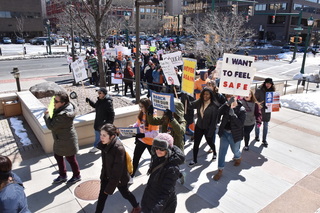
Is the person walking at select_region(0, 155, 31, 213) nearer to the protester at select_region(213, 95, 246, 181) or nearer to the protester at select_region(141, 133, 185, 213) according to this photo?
the protester at select_region(141, 133, 185, 213)

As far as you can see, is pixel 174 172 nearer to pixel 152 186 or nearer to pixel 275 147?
pixel 152 186

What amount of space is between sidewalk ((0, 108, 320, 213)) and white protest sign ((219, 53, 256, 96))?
173 centimetres

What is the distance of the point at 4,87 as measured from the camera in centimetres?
1500

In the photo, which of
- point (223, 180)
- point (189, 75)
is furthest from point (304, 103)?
point (223, 180)

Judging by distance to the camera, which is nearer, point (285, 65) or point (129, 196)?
point (129, 196)

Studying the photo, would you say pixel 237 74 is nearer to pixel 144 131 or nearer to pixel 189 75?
pixel 189 75

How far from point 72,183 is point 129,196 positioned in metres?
1.64

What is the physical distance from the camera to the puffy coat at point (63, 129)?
461 cm

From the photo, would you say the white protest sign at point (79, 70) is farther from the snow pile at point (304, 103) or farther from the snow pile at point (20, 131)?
the snow pile at point (304, 103)

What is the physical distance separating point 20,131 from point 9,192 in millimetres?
5713

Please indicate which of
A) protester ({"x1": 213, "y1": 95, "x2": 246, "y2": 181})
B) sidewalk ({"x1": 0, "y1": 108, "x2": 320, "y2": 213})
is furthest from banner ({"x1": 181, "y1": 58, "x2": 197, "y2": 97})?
sidewalk ({"x1": 0, "y1": 108, "x2": 320, "y2": 213})

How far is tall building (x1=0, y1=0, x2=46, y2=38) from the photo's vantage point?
5969 cm

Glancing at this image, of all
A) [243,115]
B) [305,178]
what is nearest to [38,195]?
[243,115]

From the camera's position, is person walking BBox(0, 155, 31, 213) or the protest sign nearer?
person walking BBox(0, 155, 31, 213)
